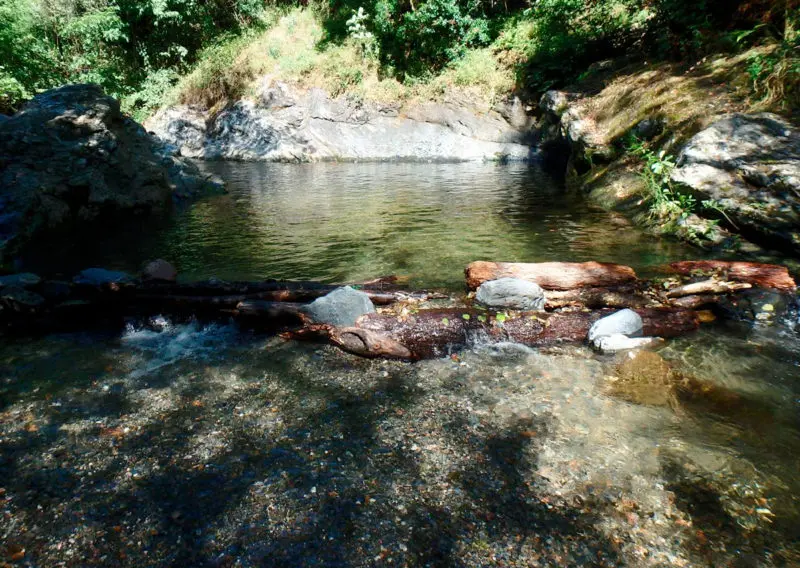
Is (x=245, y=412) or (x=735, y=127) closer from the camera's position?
(x=245, y=412)

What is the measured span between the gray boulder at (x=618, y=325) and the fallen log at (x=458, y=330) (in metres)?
0.09

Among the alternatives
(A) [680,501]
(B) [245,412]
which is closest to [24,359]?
(B) [245,412]

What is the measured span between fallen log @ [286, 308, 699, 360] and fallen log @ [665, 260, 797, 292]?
88 cm

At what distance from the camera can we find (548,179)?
37.8 ft

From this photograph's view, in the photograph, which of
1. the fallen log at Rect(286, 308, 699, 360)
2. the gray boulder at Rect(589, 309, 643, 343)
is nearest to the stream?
the fallen log at Rect(286, 308, 699, 360)

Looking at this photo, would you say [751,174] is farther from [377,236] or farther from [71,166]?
[71,166]

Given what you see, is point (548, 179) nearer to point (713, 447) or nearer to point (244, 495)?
point (713, 447)

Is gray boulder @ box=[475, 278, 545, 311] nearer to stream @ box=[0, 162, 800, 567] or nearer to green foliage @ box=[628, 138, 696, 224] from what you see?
stream @ box=[0, 162, 800, 567]

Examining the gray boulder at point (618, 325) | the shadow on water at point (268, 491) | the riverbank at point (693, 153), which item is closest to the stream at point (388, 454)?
the shadow on water at point (268, 491)

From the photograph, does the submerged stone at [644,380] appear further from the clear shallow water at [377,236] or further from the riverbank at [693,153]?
the riverbank at [693,153]

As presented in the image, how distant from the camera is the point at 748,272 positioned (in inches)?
167

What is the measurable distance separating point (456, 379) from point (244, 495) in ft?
4.98

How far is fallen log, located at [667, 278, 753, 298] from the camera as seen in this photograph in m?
4.08

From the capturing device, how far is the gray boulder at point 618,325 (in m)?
3.51
